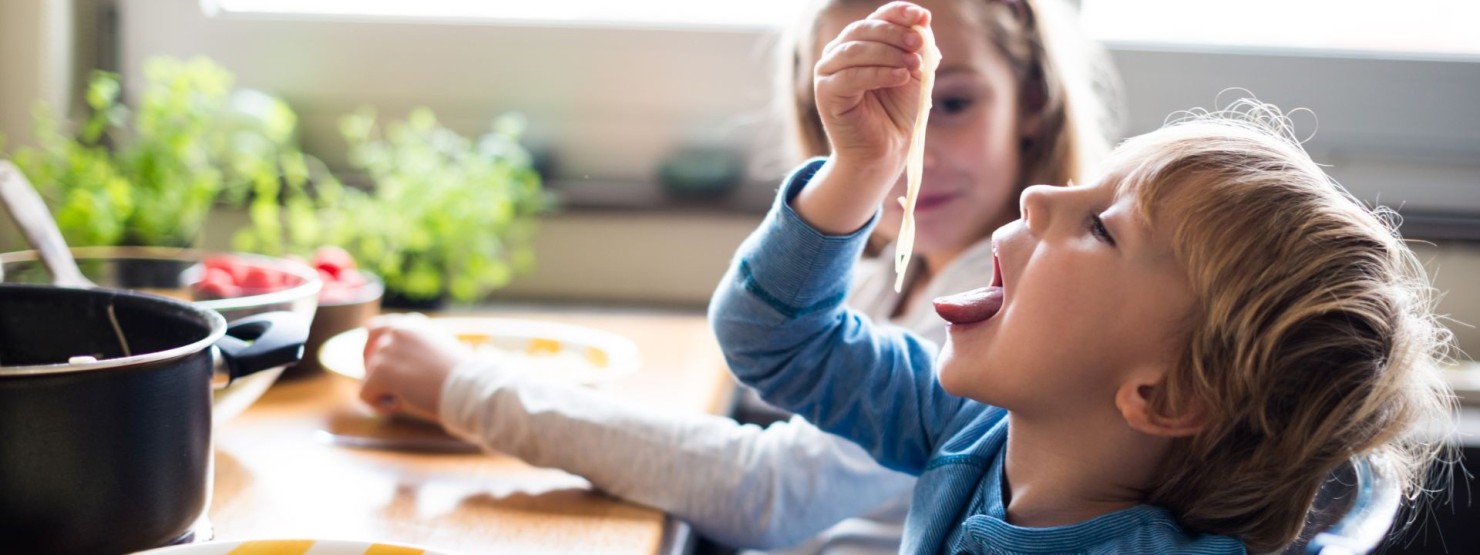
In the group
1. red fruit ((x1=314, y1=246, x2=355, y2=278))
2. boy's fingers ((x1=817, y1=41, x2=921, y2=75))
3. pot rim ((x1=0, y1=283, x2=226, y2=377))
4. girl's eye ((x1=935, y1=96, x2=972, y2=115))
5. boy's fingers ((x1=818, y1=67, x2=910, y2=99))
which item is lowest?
red fruit ((x1=314, y1=246, x2=355, y2=278))

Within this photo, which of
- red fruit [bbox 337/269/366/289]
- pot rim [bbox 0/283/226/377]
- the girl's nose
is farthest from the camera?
red fruit [bbox 337/269/366/289]

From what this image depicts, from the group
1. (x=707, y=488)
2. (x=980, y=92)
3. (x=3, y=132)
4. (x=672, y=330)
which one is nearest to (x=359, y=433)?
(x=707, y=488)

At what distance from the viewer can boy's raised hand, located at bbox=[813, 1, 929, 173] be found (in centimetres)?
80

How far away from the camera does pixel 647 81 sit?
5.59 feet

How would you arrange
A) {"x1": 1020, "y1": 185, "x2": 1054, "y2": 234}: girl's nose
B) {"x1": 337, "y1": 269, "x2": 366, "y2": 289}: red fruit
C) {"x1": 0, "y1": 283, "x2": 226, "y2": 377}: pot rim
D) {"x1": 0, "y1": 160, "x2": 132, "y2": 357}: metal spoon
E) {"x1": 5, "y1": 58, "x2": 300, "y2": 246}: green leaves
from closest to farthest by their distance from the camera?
{"x1": 0, "y1": 283, "x2": 226, "y2": 377}: pot rim
{"x1": 1020, "y1": 185, "x2": 1054, "y2": 234}: girl's nose
{"x1": 0, "y1": 160, "x2": 132, "y2": 357}: metal spoon
{"x1": 337, "y1": 269, "x2": 366, "y2": 289}: red fruit
{"x1": 5, "y1": 58, "x2": 300, "y2": 246}: green leaves

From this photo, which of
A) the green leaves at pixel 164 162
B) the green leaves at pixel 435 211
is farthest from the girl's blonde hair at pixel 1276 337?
the green leaves at pixel 164 162

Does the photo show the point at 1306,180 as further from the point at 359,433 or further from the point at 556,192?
the point at 556,192

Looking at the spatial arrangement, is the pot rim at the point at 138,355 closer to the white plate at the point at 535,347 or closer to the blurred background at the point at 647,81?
the white plate at the point at 535,347

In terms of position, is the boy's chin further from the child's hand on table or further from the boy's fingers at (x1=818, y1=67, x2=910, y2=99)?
the child's hand on table

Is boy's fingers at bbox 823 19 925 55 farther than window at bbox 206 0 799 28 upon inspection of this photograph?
No

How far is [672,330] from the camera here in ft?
4.91

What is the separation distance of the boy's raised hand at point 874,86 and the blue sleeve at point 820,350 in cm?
6

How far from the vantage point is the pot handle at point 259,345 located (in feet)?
2.38

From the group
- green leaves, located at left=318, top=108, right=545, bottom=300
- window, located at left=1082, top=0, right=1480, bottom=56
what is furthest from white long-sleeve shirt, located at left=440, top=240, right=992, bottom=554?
window, located at left=1082, top=0, right=1480, bottom=56
